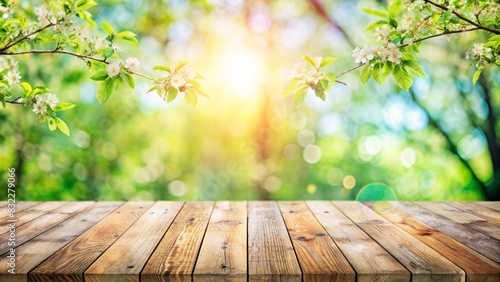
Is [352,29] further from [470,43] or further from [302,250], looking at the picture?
[302,250]

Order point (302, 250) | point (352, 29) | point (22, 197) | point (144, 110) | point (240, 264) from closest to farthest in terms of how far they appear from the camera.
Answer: point (240, 264) < point (302, 250) < point (352, 29) < point (22, 197) < point (144, 110)

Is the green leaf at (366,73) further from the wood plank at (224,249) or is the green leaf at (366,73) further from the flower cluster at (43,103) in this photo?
the flower cluster at (43,103)

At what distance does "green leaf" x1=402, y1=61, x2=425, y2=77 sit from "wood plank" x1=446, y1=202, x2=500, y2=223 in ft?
3.21

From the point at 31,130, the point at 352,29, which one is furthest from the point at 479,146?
the point at 31,130

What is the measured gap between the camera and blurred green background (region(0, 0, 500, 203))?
4887 mm

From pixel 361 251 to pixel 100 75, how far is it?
99 centimetres

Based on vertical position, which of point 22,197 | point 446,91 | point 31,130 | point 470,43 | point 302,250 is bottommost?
point 22,197

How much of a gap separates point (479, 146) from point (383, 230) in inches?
140

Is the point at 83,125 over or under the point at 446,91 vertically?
under

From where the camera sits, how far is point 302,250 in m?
1.48

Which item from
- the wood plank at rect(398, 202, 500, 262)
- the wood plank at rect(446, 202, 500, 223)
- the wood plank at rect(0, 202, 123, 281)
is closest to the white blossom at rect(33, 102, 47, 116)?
the wood plank at rect(0, 202, 123, 281)

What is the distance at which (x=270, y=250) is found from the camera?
4.86 ft

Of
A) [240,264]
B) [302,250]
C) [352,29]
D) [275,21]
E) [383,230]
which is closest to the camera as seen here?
[240,264]

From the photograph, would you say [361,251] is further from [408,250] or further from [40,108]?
[40,108]
